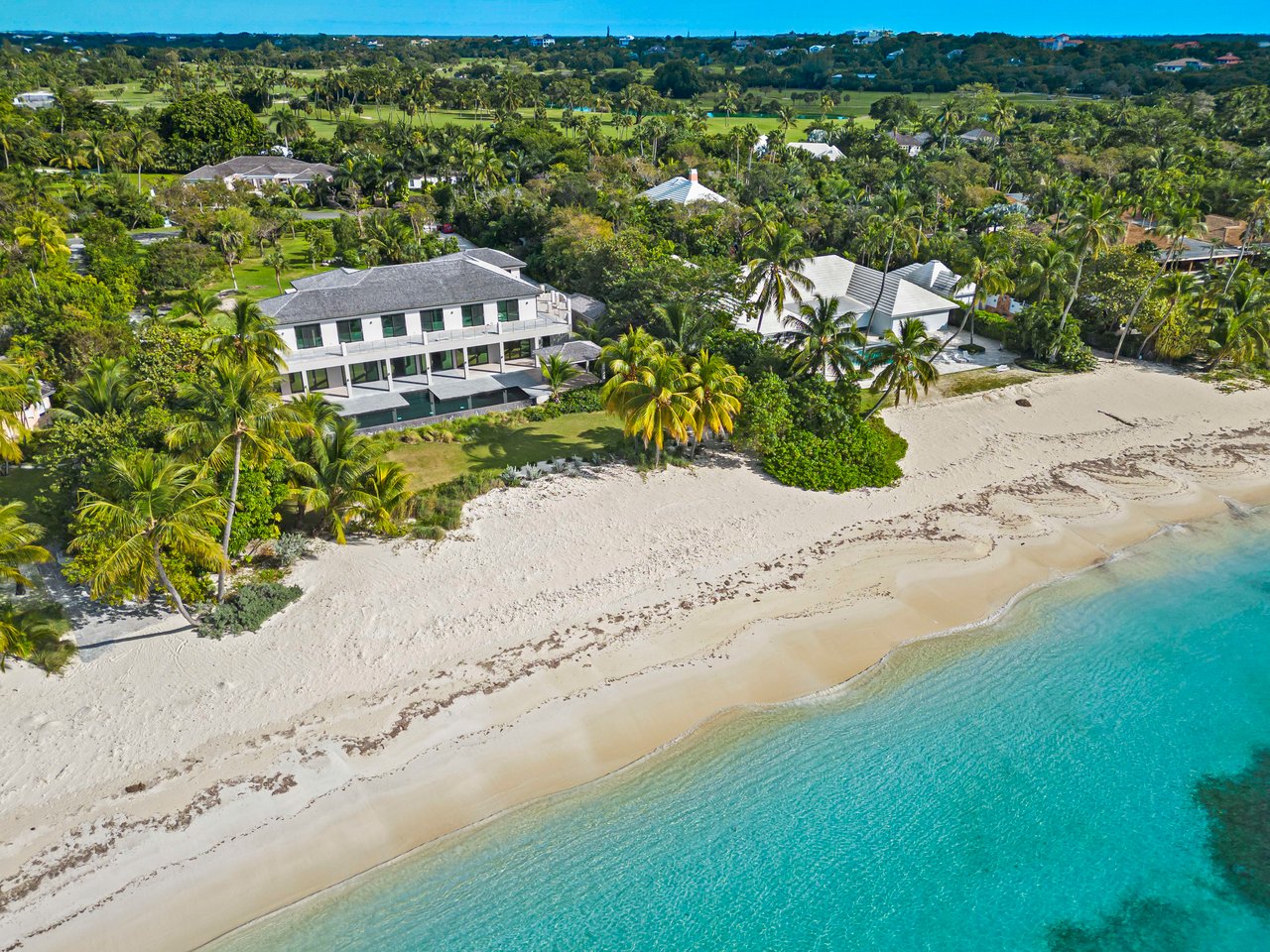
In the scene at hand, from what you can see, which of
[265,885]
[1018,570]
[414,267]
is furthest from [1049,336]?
[265,885]

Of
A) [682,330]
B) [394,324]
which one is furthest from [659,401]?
[394,324]

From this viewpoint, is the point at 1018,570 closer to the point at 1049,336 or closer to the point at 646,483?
the point at 646,483

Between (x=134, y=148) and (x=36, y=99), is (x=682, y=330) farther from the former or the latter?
(x=36, y=99)

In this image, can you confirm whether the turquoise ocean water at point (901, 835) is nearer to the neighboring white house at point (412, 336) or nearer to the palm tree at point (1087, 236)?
the neighboring white house at point (412, 336)

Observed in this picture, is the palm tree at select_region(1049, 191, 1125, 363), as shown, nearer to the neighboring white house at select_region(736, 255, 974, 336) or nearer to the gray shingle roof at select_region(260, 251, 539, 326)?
the neighboring white house at select_region(736, 255, 974, 336)

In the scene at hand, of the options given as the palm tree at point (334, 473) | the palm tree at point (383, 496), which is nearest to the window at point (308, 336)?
the palm tree at point (334, 473)

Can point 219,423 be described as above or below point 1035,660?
above
